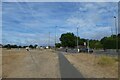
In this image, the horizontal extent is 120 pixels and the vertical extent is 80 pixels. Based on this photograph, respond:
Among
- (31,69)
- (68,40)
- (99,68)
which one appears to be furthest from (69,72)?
(68,40)

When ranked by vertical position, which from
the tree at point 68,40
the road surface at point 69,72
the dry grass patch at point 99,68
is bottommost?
the dry grass patch at point 99,68

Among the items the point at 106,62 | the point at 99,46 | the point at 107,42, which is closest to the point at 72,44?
the point at 99,46

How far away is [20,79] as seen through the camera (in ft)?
47.7

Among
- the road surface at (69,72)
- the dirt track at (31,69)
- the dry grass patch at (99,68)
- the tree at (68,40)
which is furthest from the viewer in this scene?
the tree at (68,40)

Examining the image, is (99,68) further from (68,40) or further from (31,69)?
(68,40)

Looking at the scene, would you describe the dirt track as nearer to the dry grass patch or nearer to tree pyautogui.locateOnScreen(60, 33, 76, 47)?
the dry grass patch

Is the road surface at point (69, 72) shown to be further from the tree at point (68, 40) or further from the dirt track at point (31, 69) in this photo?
the tree at point (68, 40)

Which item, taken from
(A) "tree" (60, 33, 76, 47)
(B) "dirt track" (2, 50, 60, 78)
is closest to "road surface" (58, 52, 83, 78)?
(B) "dirt track" (2, 50, 60, 78)

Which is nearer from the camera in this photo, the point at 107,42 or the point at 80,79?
the point at 80,79

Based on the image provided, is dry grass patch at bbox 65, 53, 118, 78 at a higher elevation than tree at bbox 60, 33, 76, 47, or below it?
below

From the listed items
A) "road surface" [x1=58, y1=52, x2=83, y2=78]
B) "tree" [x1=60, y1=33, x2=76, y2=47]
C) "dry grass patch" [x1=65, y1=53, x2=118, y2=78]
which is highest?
"tree" [x1=60, y1=33, x2=76, y2=47]

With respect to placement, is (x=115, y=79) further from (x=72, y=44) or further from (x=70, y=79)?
(x=72, y=44)

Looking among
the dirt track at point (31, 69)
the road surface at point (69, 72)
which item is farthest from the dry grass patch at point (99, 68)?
the dirt track at point (31, 69)

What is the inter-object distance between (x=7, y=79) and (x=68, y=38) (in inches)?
5953
